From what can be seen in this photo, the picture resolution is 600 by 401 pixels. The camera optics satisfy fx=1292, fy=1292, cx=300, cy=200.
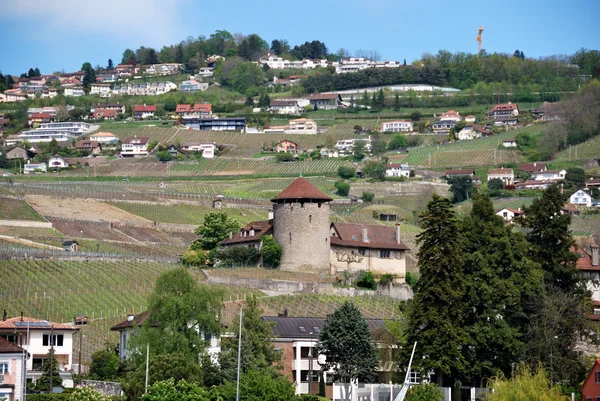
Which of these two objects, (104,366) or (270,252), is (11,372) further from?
(270,252)

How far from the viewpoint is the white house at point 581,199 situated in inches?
6698

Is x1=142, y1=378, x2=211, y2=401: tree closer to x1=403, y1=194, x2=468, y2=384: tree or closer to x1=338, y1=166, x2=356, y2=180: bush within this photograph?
x1=403, y1=194, x2=468, y2=384: tree

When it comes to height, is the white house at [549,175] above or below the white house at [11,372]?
above

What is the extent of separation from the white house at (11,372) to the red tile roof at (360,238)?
1822 inches

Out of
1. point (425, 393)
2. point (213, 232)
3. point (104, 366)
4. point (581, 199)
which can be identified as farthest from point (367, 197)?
point (425, 393)

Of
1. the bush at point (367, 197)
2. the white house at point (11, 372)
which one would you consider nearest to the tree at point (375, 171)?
the bush at point (367, 197)

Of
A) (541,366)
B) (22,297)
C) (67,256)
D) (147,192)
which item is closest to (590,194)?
(147,192)

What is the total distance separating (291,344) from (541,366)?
16347 millimetres

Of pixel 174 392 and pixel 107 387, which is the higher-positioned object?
pixel 174 392

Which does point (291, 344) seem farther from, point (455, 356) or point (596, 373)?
point (596, 373)

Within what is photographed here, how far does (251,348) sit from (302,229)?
3270 cm

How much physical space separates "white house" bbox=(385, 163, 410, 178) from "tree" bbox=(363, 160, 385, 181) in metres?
1.07

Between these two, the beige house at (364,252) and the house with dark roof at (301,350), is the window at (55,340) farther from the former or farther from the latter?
the beige house at (364,252)

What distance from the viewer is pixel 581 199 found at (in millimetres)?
171250
